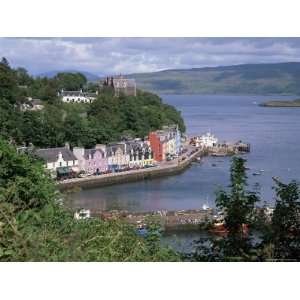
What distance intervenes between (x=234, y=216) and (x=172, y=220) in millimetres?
533

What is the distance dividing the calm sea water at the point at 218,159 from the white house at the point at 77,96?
43 centimetres

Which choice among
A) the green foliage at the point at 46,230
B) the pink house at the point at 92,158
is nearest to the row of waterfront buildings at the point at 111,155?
the pink house at the point at 92,158

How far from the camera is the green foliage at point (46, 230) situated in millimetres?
1883

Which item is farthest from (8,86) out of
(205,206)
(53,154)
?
(205,206)

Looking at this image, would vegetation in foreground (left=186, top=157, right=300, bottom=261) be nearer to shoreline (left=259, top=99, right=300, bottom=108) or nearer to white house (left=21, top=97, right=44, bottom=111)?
shoreline (left=259, top=99, right=300, bottom=108)

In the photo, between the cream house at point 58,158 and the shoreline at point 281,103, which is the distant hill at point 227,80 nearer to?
the shoreline at point 281,103

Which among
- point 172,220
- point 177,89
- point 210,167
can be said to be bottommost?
point 172,220

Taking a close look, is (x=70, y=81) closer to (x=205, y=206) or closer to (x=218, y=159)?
(x=218, y=159)

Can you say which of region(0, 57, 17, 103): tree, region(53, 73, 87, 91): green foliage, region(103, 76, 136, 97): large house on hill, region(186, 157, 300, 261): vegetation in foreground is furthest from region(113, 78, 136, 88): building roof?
region(186, 157, 300, 261): vegetation in foreground

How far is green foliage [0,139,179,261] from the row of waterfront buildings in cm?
36

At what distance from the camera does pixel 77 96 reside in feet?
10.4
